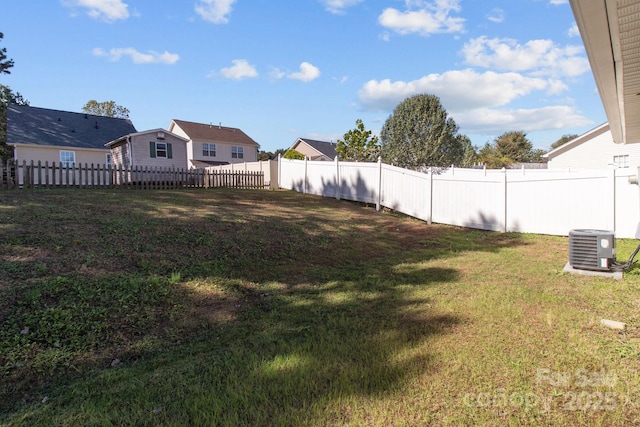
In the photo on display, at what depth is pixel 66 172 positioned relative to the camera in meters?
12.4

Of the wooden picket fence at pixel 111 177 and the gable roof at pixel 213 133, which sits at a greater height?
the gable roof at pixel 213 133

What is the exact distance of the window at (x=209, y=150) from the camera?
1337 inches

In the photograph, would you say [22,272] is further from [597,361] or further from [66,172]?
[66,172]

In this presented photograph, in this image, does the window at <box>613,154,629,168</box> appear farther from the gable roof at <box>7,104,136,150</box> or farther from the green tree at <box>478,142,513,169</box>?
the gable roof at <box>7,104,136,150</box>

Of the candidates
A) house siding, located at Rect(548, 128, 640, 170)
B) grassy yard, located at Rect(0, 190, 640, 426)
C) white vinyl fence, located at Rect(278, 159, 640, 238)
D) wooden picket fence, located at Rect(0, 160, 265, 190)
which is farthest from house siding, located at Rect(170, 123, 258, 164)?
grassy yard, located at Rect(0, 190, 640, 426)

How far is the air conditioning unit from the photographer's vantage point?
16.8ft

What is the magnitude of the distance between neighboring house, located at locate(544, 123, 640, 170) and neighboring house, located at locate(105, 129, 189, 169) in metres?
23.4

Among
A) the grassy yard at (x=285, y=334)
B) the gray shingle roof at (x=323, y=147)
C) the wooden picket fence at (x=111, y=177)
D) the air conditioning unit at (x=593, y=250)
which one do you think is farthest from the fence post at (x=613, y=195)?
the gray shingle roof at (x=323, y=147)

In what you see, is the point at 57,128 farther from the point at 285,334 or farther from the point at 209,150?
the point at 285,334

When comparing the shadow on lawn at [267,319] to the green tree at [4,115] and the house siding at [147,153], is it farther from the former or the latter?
the green tree at [4,115]

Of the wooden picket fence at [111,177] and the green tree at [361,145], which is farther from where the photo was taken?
the green tree at [361,145]

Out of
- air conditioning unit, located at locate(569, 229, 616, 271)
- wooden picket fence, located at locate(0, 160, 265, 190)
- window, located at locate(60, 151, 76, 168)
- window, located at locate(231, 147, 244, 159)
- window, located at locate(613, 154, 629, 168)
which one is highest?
window, located at locate(231, 147, 244, 159)

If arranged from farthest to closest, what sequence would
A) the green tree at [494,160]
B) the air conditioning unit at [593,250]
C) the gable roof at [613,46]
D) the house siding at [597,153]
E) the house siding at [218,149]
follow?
the green tree at [494,160]
the house siding at [218,149]
the house siding at [597,153]
the air conditioning unit at [593,250]
the gable roof at [613,46]

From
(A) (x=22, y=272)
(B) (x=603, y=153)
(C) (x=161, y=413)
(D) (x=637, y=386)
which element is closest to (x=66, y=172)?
(A) (x=22, y=272)
